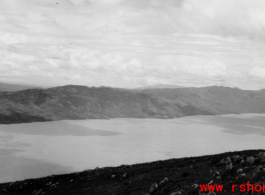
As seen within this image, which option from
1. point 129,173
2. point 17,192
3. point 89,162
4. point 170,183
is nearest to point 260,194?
point 170,183

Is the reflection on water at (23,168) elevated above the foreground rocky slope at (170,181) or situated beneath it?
situated beneath

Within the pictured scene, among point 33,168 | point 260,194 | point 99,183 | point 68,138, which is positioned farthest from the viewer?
point 68,138

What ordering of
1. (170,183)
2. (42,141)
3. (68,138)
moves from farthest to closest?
(68,138), (42,141), (170,183)

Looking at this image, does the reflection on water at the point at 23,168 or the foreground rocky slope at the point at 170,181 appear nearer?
the foreground rocky slope at the point at 170,181

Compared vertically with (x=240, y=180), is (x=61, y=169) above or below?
below

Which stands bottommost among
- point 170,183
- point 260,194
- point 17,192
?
point 17,192

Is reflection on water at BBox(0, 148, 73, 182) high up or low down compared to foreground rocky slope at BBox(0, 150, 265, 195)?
down

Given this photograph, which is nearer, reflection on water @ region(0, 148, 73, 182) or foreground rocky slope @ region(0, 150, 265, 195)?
foreground rocky slope @ region(0, 150, 265, 195)

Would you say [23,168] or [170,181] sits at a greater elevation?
[170,181]

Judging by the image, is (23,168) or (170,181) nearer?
(170,181)

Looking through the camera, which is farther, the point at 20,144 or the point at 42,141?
the point at 42,141

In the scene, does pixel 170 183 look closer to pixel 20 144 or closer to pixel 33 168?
pixel 33 168
